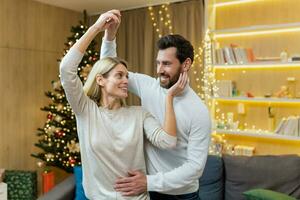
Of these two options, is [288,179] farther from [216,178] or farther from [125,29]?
[125,29]

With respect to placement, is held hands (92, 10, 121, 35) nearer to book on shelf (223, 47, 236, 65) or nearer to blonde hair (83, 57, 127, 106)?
blonde hair (83, 57, 127, 106)

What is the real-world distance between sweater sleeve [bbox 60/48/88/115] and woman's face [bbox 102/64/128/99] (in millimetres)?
139

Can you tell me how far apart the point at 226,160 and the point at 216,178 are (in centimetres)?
20

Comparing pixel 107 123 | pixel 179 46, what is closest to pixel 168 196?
pixel 107 123

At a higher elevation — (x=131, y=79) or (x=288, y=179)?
(x=131, y=79)

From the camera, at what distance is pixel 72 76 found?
1335 mm

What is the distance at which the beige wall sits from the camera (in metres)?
4.57

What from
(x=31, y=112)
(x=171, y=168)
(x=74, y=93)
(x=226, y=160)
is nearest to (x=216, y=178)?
(x=226, y=160)

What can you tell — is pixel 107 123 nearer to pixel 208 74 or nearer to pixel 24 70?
pixel 208 74

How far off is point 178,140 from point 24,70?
12.6 ft

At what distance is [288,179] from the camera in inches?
110

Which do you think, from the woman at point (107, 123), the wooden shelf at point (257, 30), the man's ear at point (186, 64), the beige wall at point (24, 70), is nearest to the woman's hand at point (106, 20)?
the woman at point (107, 123)

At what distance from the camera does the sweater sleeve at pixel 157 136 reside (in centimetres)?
142

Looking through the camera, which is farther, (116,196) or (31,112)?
(31,112)
